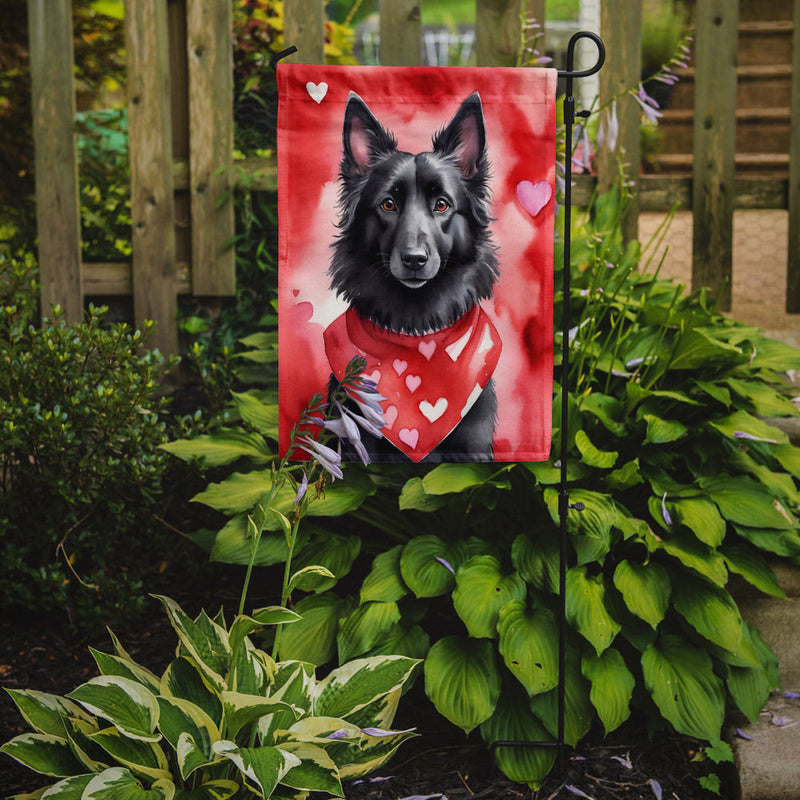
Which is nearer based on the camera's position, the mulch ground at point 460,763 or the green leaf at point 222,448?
the mulch ground at point 460,763

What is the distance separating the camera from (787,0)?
6.64 meters

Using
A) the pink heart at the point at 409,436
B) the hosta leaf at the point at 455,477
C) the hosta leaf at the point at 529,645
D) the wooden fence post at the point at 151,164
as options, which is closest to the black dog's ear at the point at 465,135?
the pink heart at the point at 409,436

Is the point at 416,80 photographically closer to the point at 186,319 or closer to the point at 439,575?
the point at 439,575

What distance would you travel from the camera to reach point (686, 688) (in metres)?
2.00

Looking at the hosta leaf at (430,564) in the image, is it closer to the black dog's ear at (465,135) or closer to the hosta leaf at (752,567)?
the hosta leaf at (752,567)

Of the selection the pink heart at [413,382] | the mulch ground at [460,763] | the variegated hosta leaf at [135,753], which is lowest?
the mulch ground at [460,763]

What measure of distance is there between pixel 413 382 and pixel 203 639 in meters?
0.72

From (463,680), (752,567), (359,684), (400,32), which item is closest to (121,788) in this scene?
(359,684)

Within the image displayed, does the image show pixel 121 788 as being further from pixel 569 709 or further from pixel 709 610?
pixel 709 610

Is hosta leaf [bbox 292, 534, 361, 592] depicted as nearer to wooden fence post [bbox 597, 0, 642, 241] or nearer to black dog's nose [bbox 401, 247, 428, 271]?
black dog's nose [bbox 401, 247, 428, 271]

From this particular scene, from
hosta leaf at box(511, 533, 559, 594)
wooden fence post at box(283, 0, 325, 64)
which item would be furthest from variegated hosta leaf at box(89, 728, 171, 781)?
wooden fence post at box(283, 0, 325, 64)

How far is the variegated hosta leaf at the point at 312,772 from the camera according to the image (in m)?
1.58

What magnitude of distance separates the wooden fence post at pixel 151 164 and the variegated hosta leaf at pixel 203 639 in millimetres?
1902

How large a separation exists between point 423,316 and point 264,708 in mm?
907
